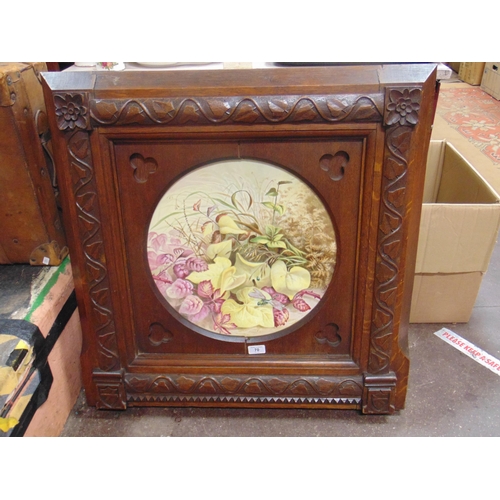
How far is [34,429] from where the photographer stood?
2.85 feet

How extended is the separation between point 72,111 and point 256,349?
512 millimetres

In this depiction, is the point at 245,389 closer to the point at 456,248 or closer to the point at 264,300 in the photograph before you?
the point at 264,300

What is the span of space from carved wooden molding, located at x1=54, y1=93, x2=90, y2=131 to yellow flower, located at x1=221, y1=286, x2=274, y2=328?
1.26 ft

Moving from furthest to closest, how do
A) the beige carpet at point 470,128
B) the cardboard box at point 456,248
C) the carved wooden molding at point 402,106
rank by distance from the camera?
the beige carpet at point 470,128 → the cardboard box at point 456,248 → the carved wooden molding at point 402,106

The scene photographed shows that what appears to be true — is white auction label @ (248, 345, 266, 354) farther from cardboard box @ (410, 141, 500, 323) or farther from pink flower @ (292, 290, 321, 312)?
cardboard box @ (410, 141, 500, 323)

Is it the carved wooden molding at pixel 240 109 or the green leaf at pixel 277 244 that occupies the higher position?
the carved wooden molding at pixel 240 109

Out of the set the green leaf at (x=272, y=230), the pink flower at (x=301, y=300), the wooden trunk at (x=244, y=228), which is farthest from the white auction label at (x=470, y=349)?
the green leaf at (x=272, y=230)

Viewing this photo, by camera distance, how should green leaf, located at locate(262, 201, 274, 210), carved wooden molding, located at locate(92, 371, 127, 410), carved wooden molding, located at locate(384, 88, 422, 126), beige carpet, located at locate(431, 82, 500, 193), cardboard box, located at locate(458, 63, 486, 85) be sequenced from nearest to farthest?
carved wooden molding, located at locate(384, 88, 422, 126) < green leaf, located at locate(262, 201, 274, 210) < carved wooden molding, located at locate(92, 371, 127, 410) < beige carpet, located at locate(431, 82, 500, 193) < cardboard box, located at locate(458, 63, 486, 85)

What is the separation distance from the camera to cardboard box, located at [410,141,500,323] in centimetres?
107

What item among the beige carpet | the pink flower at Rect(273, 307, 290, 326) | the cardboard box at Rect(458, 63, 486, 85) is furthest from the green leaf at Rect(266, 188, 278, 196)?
the cardboard box at Rect(458, 63, 486, 85)

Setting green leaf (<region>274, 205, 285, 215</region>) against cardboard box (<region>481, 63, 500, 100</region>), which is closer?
green leaf (<region>274, 205, 285, 215</region>)

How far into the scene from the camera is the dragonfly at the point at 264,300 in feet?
3.00

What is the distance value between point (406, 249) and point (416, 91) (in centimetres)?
25

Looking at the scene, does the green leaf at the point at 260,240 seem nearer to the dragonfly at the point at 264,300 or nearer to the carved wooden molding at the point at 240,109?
the dragonfly at the point at 264,300
